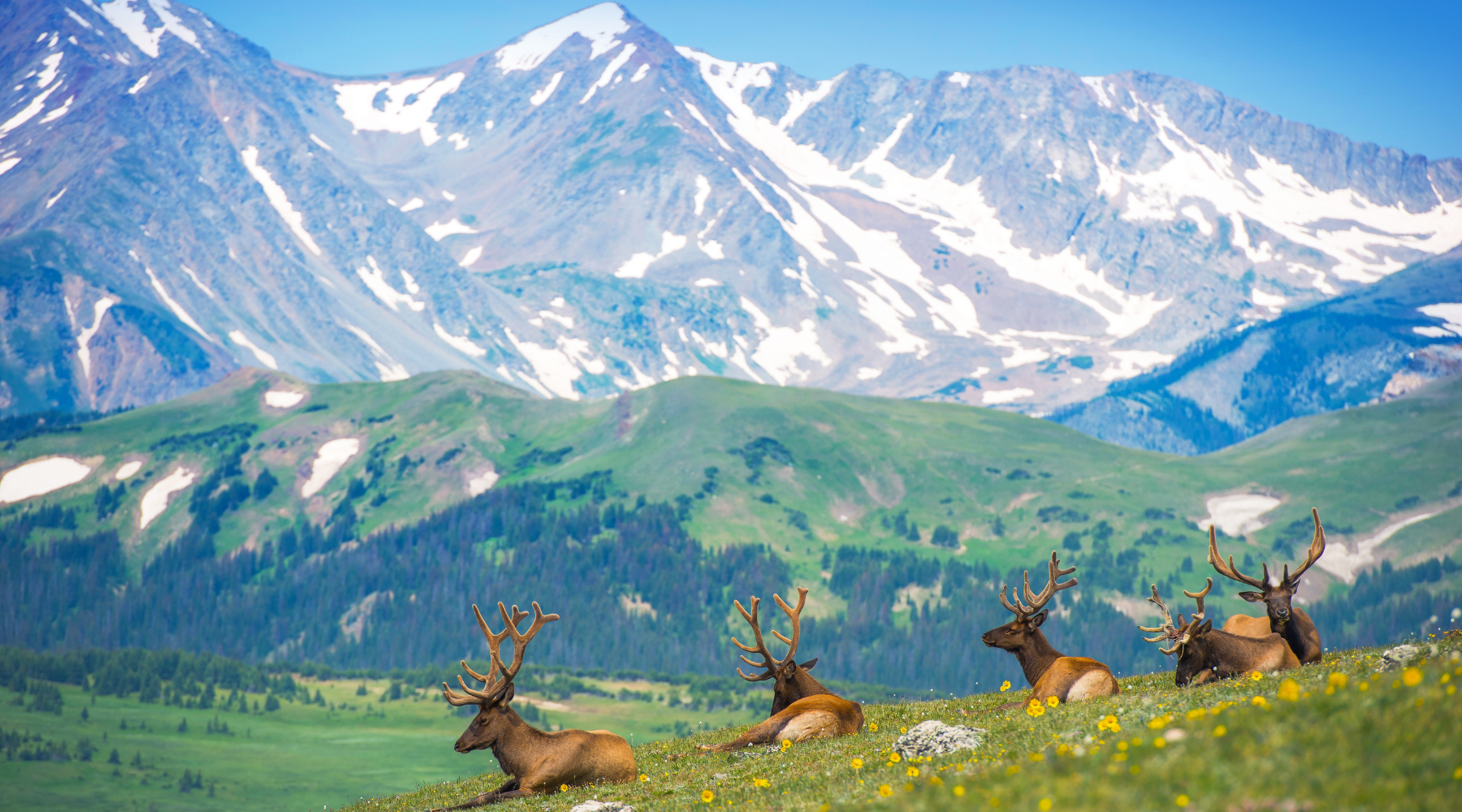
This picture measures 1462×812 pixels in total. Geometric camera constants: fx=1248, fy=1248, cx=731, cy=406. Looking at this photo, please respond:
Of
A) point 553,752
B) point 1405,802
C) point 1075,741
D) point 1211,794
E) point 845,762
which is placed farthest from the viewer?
point 553,752

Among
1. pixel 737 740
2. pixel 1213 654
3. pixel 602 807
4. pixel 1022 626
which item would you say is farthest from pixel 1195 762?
pixel 1022 626

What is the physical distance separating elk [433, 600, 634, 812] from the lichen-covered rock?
9491 mm

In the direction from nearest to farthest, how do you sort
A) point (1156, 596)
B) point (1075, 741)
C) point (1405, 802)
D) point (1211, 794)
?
point (1405, 802), point (1211, 794), point (1075, 741), point (1156, 596)

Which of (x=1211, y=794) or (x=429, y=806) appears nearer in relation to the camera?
(x=1211, y=794)

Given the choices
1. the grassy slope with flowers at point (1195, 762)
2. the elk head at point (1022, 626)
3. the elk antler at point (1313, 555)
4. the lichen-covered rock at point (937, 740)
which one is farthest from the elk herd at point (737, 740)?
the lichen-covered rock at point (937, 740)

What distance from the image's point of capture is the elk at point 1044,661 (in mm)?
33188

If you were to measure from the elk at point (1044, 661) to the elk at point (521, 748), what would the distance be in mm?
11364

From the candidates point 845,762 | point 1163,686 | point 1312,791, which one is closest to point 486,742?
point 845,762

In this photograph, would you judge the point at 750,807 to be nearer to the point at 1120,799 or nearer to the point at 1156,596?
the point at 1120,799

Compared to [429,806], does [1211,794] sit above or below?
above

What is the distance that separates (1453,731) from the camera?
14734 mm

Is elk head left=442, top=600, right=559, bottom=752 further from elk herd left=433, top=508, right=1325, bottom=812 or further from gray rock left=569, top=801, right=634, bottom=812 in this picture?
gray rock left=569, top=801, right=634, bottom=812

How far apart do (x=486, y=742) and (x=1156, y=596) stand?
65.0 feet

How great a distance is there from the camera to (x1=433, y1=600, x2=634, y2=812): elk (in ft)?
107
